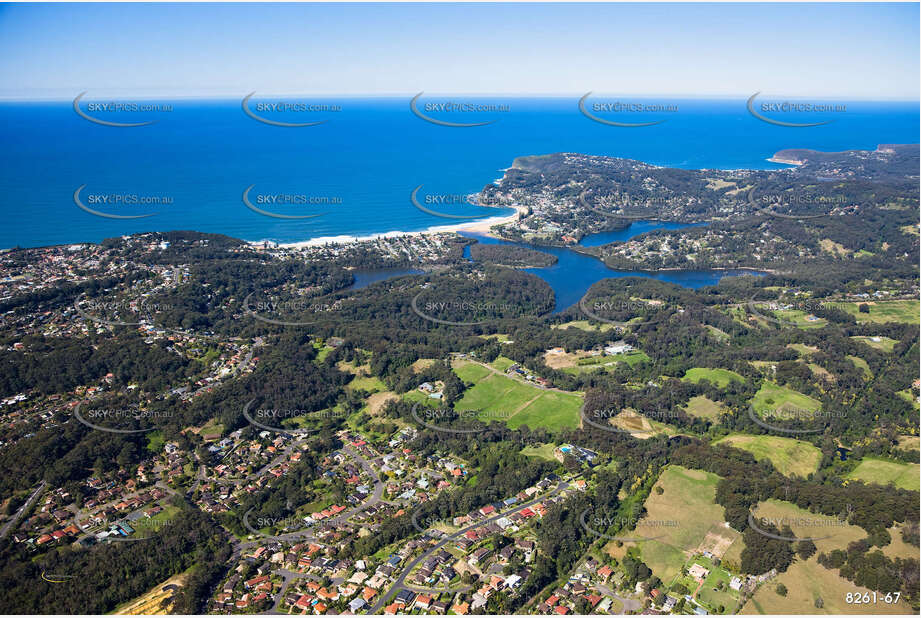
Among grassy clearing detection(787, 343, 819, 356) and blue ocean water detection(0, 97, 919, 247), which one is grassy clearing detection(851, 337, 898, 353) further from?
blue ocean water detection(0, 97, 919, 247)

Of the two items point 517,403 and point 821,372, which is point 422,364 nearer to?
point 517,403

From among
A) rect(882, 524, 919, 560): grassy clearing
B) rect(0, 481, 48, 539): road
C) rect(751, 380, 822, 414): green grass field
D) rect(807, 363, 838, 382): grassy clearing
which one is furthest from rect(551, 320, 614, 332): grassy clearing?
rect(0, 481, 48, 539): road

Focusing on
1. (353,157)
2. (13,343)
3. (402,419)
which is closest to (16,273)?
(13,343)

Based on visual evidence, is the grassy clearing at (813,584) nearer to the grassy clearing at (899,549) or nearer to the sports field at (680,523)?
the grassy clearing at (899,549)

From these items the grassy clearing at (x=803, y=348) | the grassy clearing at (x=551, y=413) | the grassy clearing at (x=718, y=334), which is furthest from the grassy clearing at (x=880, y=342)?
the grassy clearing at (x=551, y=413)

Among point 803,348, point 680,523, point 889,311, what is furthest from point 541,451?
point 889,311

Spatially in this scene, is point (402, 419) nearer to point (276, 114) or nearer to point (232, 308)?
point (232, 308)
